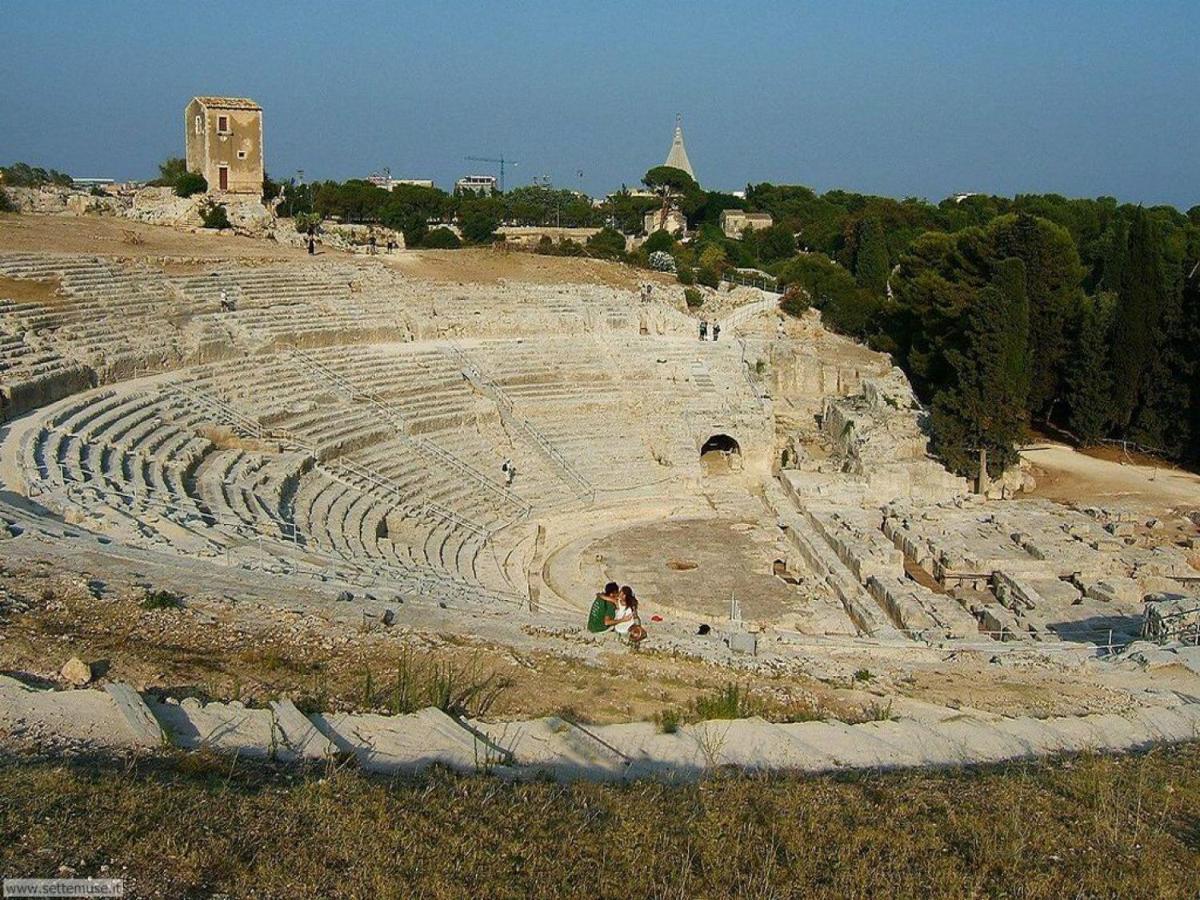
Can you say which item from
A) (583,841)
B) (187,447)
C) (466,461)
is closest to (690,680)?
(583,841)

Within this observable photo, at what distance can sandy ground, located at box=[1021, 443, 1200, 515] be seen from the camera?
994 inches

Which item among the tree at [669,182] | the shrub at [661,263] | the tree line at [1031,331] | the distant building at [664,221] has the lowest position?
the tree line at [1031,331]

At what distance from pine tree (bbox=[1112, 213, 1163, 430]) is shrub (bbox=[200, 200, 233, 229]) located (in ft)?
84.1

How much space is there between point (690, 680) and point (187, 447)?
33.9ft

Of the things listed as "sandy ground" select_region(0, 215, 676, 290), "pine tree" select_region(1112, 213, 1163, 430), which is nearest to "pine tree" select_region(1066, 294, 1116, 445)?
"pine tree" select_region(1112, 213, 1163, 430)

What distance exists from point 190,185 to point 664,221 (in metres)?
36.1

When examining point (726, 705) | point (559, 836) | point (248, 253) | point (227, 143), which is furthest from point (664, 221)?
point (559, 836)

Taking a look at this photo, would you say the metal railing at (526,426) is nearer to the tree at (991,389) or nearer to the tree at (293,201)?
the tree at (991,389)

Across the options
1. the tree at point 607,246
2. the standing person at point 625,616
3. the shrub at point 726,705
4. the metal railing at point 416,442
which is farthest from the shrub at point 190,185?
the shrub at point 726,705

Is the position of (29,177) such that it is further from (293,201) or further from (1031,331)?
(1031,331)

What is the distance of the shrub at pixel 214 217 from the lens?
35125 mm

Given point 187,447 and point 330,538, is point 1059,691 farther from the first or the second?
point 187,447

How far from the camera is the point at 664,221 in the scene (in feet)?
225

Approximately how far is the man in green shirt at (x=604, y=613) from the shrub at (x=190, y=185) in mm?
29192
